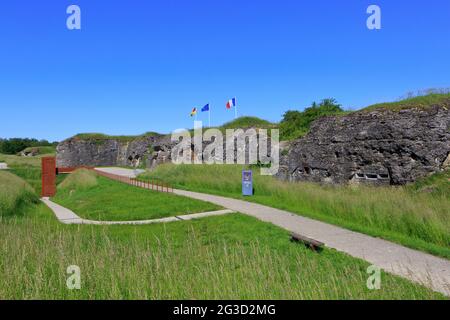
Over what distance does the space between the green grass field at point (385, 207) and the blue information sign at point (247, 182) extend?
43 centimetres

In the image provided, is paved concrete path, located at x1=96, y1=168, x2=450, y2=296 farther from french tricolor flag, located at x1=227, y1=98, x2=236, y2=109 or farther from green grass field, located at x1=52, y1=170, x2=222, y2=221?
french tricolor flag, located at x1=227, y1=98, x2=236, y2=109

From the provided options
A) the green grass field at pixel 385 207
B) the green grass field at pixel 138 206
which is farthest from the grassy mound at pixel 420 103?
the green grass field at pixel 138 206

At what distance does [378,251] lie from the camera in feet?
25.8

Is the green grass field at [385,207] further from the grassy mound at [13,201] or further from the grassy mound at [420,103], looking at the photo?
the grassy mound at [13,201]

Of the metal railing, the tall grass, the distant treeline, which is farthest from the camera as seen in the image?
the distant treeline

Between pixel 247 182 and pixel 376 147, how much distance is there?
598 cm

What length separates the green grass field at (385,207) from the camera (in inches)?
345

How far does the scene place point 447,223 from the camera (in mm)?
8742

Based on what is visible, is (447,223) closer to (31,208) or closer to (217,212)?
(217,212)

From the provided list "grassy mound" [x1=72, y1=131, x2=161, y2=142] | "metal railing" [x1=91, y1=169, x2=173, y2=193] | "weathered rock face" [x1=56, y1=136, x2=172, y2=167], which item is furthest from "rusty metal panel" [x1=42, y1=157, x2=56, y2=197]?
"grassy mound" [x1=72, y1=131, x2=161, y2=142]

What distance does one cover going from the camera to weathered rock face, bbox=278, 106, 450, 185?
15.4 m

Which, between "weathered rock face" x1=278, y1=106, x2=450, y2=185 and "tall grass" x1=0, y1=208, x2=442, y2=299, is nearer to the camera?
"tall grass" x1=0, y1=208, x2=442, y2=299

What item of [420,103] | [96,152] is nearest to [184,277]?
[420,103]

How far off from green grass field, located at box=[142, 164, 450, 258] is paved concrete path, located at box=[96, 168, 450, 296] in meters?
0.38
